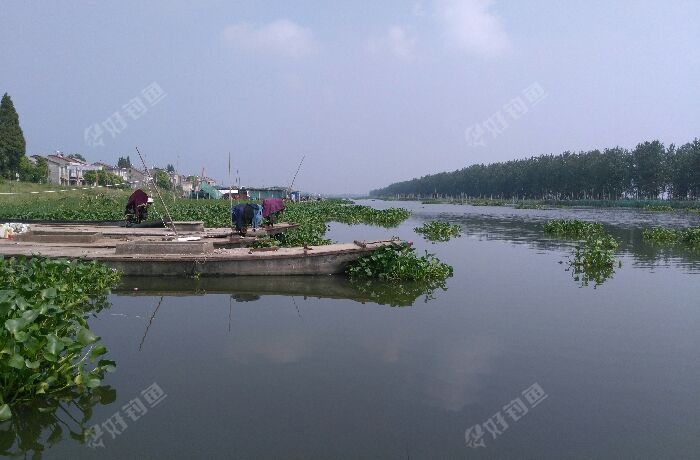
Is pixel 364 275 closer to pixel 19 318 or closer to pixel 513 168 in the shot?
pixel 19 318

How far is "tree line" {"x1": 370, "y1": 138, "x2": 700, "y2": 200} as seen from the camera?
242ft

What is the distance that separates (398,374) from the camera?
5742mm

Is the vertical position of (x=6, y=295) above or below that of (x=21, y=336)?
above

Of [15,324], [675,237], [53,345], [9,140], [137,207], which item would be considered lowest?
[675,237]

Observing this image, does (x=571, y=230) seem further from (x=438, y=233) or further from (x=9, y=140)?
(x=9, y=140)

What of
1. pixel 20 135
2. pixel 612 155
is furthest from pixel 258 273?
pixel 612 155

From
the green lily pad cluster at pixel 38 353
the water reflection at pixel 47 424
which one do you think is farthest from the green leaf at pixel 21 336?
the water reflection at pixel 47 424

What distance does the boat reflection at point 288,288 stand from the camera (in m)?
10.1

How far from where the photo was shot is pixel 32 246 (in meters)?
12.3

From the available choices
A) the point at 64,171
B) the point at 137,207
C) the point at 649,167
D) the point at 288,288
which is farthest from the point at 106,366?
the point at 649,167

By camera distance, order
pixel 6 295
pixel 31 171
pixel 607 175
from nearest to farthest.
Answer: pixel 6 295 → pixel 31 171 → pixel 607 175

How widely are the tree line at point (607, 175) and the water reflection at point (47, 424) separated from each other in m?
80.4

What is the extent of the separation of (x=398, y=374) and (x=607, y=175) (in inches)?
3482

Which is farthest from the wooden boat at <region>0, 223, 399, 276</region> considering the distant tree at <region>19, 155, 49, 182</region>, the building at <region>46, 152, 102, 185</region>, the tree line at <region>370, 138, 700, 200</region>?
the tree line at <region>370, 138, 700, 200</region>
